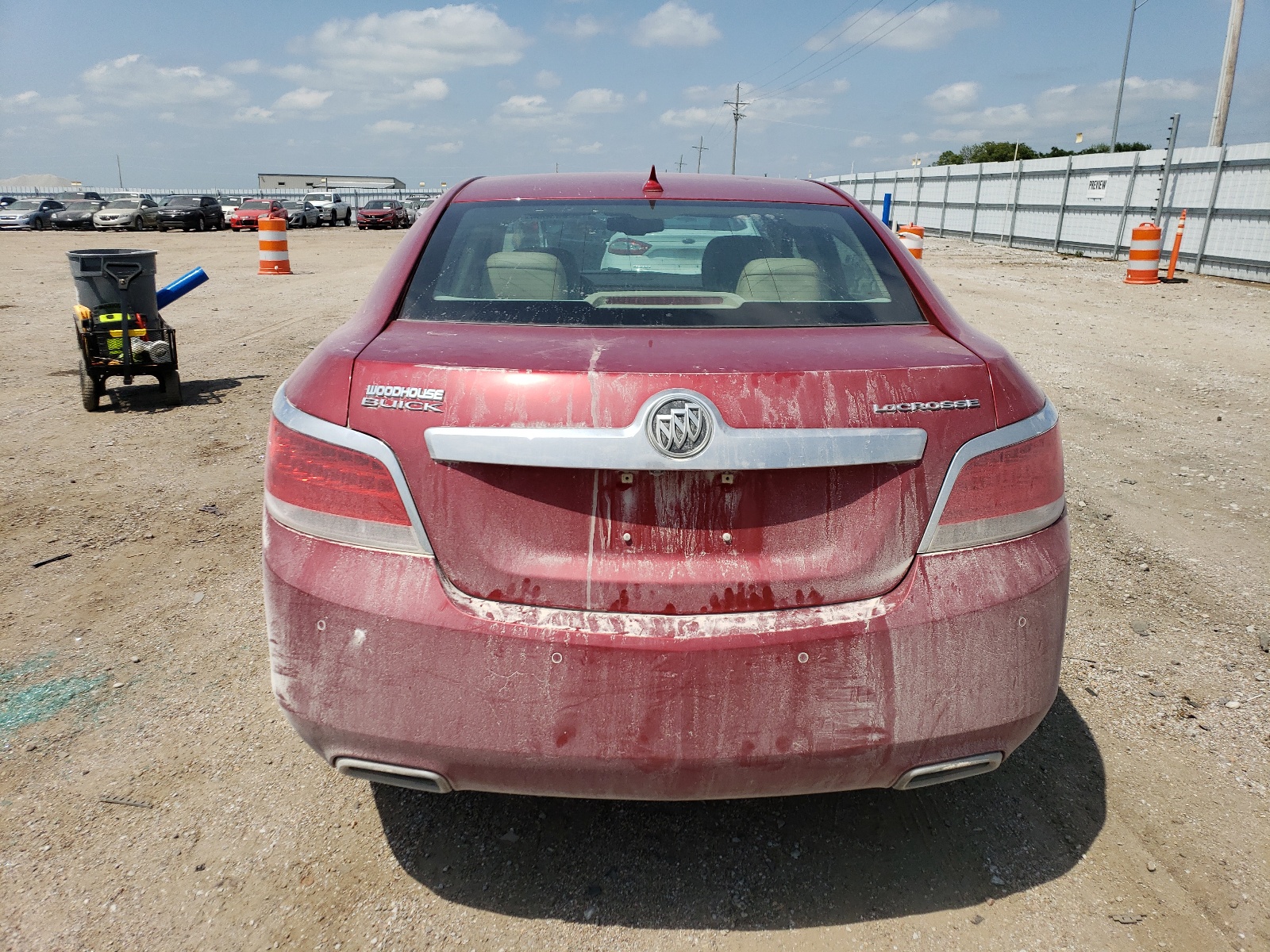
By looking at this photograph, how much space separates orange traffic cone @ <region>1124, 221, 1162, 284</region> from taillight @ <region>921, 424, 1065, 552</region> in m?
17.4

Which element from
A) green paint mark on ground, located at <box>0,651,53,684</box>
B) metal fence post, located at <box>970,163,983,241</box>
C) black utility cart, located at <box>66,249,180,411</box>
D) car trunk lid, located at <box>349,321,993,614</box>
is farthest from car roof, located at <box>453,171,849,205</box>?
metal fence post, located at <box>970,163,983,241</box>

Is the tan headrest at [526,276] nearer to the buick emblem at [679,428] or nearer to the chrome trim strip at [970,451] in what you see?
the buick emblem at [679,428]

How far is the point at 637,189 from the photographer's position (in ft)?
9.32

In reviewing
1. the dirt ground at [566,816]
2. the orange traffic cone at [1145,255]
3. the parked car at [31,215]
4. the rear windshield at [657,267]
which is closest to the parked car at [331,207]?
the parked car at [31,215]

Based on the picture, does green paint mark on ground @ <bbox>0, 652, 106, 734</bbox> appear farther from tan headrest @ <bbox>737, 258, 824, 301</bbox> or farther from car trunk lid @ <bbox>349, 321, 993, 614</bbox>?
tan headrest @ <bbox>737, 258, 824, 301</bbox>

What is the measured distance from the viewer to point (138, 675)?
3.18 meters

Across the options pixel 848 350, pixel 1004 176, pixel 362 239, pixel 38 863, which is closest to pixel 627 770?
pixel 848 350

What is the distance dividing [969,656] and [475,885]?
1.31 meters

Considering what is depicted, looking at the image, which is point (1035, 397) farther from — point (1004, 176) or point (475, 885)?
point (1004, 176)

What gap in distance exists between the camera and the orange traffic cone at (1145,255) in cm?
1677

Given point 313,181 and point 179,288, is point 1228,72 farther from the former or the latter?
point 313,181

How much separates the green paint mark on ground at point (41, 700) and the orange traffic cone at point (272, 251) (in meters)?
15.8

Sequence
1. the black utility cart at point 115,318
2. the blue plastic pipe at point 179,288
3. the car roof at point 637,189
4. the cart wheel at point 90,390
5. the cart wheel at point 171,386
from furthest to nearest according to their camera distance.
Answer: the blue plastic pipe at point 179,288
the cart wheel at point 171,386
the cart wheel at point 90,390
the black utility cart at point 115,318
the car roof at point 637,189

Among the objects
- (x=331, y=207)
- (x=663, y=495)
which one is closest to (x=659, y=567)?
(x=663, y=495)
